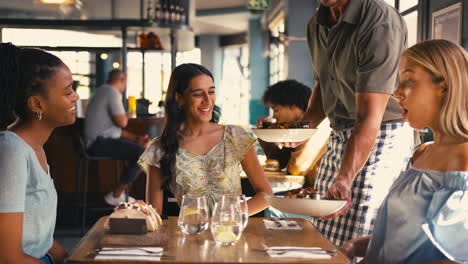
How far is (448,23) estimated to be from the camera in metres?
3.01

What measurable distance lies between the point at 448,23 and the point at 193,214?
76.7 inches

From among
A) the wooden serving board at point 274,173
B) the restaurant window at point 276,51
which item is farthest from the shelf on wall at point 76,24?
the wooden serving board at point 274,173

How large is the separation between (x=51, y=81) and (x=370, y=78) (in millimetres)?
1214

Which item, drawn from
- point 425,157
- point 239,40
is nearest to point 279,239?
point 425,157

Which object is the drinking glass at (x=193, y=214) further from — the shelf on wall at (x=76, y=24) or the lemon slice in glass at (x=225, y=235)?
the shelf on wall at (x=76, y=24)

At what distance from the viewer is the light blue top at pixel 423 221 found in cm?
163

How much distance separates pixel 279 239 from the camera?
1796 mm

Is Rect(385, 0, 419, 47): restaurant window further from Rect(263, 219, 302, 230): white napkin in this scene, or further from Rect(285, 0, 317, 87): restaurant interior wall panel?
Rect(285, 0, 317, 87): restaurant interior wall panel

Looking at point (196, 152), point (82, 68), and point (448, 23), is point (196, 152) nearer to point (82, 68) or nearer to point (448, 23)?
point (448, 23)

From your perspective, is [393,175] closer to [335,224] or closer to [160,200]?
[335,224]

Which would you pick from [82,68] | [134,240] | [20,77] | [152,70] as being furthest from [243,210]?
[152,70]

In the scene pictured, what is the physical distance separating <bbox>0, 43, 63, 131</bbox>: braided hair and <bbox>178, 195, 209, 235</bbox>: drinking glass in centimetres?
58

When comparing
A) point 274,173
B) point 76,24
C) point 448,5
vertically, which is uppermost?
point 76,24

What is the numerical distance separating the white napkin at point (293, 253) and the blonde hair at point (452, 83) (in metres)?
0.53
